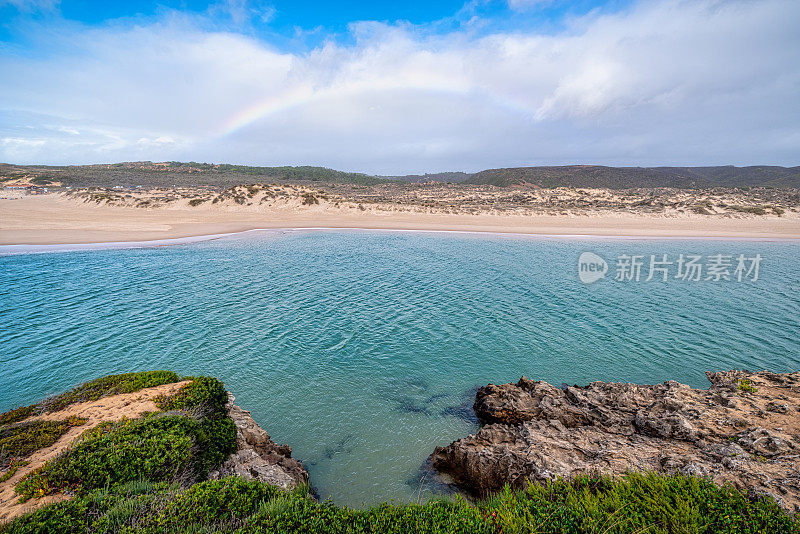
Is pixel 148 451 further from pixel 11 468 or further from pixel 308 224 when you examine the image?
pixel 308 224

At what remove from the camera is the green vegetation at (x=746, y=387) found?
25.0 feet

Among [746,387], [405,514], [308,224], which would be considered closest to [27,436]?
[405,514]

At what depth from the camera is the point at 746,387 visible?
7711 mm

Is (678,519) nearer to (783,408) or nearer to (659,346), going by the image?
(783,408)

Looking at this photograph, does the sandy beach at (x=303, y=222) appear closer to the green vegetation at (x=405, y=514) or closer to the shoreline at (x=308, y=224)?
the shoreline at (x=308, y=224)

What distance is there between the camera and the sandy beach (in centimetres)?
3139

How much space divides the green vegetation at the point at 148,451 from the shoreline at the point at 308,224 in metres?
27.8

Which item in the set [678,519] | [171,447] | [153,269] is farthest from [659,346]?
[153,269]

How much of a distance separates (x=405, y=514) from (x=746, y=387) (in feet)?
26.8

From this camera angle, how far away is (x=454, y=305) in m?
15.2

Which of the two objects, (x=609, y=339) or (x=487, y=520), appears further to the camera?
(x=609, y=339)

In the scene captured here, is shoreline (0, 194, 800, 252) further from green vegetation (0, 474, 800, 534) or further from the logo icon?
green vegetation (0, 474, 800, 534)

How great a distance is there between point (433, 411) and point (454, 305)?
710cm

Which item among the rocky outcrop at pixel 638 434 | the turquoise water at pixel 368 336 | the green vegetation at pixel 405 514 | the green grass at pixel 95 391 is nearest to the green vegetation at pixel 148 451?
the green vegetation at pixel 405 514
